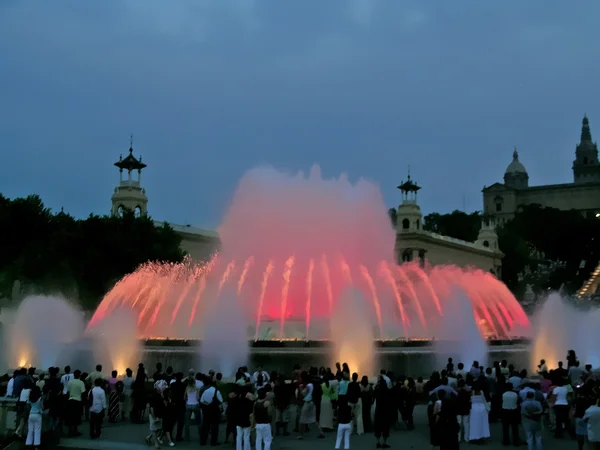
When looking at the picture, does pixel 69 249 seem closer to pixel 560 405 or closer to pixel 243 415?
pixel 243 415

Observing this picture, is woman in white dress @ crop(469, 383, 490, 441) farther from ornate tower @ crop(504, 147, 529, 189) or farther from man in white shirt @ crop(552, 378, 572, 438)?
ornate tower @ crop(504, 147, 529, 189)

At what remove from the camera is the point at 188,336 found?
2470 cm

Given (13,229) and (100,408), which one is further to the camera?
(13,229)

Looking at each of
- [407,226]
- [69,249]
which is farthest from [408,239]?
[69,249]

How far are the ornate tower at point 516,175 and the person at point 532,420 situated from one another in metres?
160

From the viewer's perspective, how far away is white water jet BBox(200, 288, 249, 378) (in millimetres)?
19172

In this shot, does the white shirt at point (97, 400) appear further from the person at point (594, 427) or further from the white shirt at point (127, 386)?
the person at point (594, 427)

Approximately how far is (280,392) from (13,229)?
31.4 metres

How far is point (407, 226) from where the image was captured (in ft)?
304

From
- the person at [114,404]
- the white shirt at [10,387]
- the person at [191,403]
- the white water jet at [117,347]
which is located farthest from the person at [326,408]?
the white water jet at [117,347]

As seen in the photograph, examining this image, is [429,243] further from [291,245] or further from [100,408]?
[100,408]

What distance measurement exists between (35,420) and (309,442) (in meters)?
4.71

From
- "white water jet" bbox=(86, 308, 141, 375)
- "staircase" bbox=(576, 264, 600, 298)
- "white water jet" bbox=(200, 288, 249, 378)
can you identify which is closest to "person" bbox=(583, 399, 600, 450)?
"white water jet" bbox=(200, 288, 249, 378)

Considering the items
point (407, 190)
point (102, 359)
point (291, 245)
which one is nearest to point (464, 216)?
point (407, 190)
